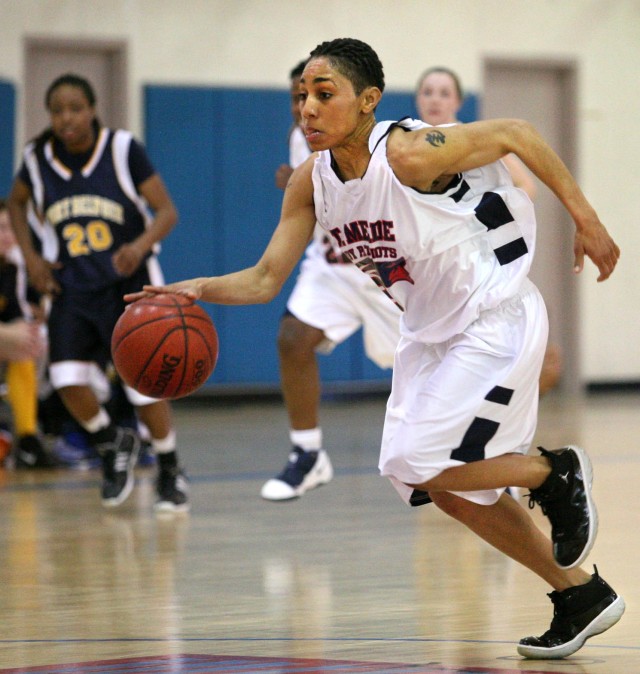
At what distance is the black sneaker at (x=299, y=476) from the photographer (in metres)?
5.51

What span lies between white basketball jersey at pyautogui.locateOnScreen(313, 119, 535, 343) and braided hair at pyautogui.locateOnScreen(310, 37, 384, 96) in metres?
0.12

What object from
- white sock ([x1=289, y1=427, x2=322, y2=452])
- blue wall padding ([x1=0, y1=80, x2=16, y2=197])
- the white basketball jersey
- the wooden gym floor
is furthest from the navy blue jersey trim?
blue wall padding ([x1=0, y1=80, x2=16, y2=197])

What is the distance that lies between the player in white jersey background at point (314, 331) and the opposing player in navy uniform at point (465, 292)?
2.25m

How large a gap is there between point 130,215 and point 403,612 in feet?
9.74

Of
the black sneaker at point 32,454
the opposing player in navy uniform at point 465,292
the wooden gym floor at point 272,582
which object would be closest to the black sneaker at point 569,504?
the opposing player in navy uniform at point 465,292

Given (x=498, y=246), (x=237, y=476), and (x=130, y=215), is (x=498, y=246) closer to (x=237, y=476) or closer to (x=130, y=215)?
(x=130, y=215)

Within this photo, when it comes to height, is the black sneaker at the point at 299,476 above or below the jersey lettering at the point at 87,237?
below

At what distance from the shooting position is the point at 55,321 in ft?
19.8

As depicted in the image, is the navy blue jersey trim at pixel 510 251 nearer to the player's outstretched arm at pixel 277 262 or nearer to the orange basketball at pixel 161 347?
the player's outstretched arm at pixel 277 262

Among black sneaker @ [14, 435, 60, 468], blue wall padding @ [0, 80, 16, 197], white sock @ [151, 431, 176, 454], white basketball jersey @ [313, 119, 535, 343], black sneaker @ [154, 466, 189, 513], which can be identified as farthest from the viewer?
blue wall padding @ [0, 80, 16, 197]

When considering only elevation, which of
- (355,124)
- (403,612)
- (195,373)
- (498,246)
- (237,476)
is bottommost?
(237,476)

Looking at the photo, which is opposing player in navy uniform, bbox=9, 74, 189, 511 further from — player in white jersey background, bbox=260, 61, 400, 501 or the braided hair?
the braided hair

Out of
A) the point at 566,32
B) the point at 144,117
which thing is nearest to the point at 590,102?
the point at 566,32

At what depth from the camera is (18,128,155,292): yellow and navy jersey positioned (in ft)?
19.7
